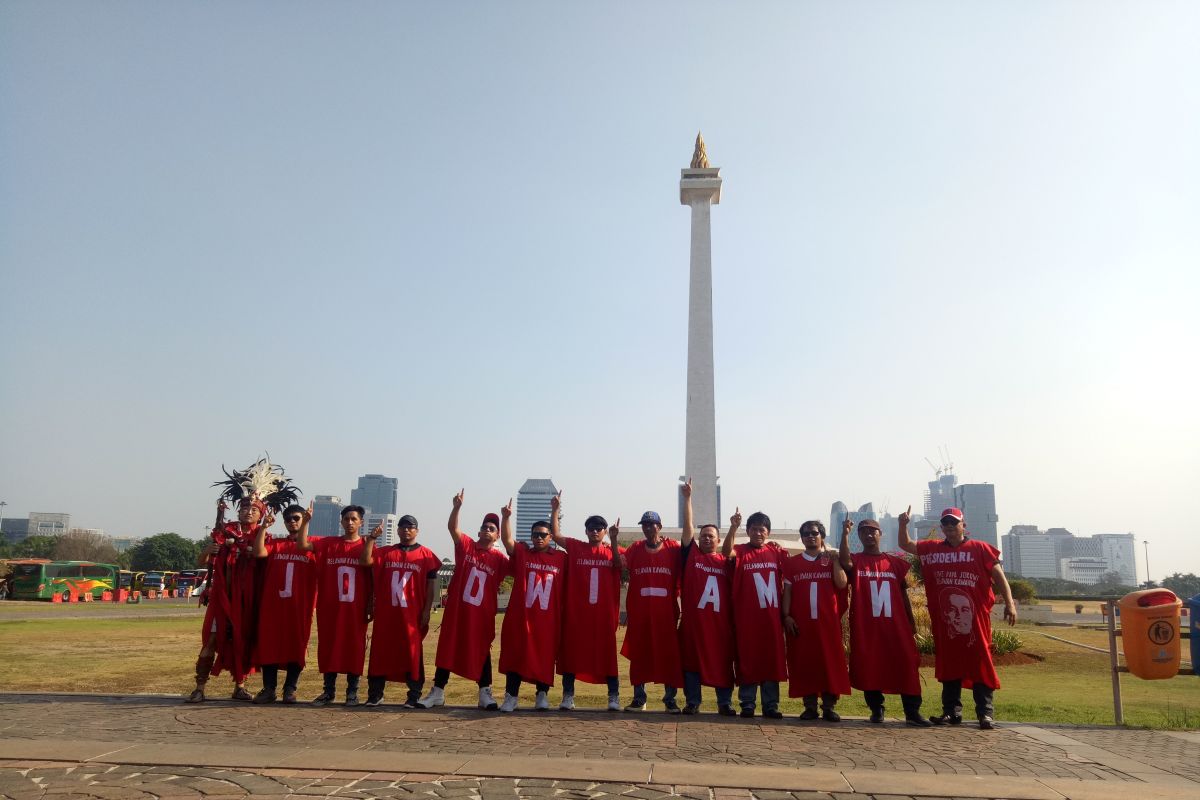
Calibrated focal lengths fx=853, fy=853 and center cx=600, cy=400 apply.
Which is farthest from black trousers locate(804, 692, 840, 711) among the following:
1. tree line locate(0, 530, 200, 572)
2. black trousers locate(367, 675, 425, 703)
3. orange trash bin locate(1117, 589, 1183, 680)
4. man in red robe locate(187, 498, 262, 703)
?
tree line locate(0, 530, 200, 572)

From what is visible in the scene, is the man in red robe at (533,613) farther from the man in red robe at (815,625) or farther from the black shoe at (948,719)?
the black shoe at (948,719)

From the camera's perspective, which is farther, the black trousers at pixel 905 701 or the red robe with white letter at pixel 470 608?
the red robe with white letter at pixel 470 608

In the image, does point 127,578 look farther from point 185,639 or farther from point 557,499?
point 557,499

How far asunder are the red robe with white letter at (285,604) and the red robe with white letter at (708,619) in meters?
3.65

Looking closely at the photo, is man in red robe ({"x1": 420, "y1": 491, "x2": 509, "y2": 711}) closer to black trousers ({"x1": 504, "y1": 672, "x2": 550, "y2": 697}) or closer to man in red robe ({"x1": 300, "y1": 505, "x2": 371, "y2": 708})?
black trousers ({"x1": 504, "y1": 672, "x2": 550, "y2": 697})

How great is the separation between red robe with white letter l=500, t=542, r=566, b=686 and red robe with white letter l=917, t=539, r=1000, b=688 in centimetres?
349

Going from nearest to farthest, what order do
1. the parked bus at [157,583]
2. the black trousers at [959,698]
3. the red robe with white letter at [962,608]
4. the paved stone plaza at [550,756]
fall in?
the paved stone plaza at [550,756] < the black trousers at [959,698] < the red robe with white letter at [962,608] < the parked bus at [157,583]

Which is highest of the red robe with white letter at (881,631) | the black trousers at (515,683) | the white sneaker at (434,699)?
the red robe with white letter at (881,631)

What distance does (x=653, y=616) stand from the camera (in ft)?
27.0

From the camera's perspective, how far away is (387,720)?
7.12 m

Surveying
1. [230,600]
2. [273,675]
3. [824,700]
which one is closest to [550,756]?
[824,700]

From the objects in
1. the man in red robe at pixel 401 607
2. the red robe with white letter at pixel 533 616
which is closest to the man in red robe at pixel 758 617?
the red robe with white letter at pixel 533 616

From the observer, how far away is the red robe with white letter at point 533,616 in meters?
8.05

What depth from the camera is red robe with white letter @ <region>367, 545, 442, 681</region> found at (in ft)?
26.7
